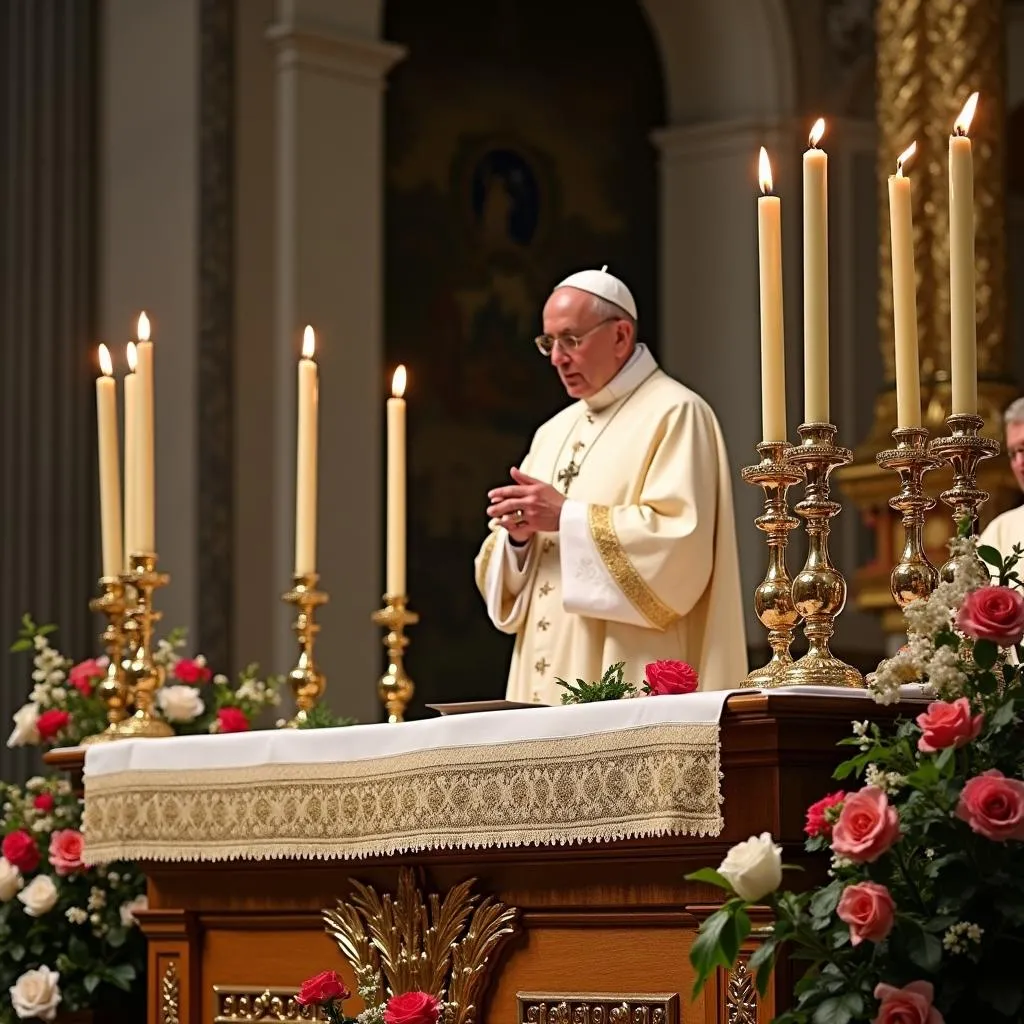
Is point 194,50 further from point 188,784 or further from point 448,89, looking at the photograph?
point 188,784

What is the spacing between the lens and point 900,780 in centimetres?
330

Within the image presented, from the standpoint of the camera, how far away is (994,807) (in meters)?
3.20

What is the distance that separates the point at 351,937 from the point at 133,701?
121 centimetres

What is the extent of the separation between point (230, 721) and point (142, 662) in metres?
0.62

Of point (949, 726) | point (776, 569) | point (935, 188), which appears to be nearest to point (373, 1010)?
point (776, 569)

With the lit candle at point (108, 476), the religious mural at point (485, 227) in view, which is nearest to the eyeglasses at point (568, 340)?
the lit candle at point (108, 476)

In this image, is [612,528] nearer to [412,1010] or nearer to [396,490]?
[396,490]

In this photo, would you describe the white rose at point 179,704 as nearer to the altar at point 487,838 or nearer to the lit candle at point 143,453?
the lit candle at point 143,453

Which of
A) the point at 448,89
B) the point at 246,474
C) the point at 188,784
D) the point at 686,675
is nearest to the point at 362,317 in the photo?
the point at 246,474

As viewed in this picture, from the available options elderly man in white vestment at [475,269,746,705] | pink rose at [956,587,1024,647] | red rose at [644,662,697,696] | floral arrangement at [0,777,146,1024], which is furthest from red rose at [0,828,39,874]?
pink rose at [956,587,1024,647]

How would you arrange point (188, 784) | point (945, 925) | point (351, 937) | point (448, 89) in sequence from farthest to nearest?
point (448, 89) → point (188, 784) → point (351, 937) → point (945, 925)

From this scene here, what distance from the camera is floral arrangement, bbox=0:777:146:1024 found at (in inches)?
227

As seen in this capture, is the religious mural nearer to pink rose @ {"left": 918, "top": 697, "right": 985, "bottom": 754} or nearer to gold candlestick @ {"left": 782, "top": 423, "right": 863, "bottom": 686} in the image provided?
gold candlestick @ {"left": 782, "top": 423, "right": 863, "bottom": 686}

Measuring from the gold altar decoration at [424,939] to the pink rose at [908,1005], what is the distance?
113 cm
